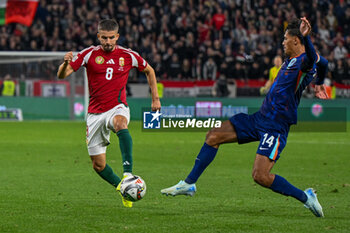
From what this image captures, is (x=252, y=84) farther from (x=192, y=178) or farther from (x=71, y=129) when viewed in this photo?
(x=192, y=178)

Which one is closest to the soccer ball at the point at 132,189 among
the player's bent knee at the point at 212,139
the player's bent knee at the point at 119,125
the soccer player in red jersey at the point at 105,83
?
the soccer player in red jersey at the point at 105,83

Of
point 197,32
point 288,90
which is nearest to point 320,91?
point 288,90

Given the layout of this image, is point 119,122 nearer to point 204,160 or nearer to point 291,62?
point 204,160

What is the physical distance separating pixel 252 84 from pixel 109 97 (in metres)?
16.3

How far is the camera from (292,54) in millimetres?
6988

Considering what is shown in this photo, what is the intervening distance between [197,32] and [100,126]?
19.8 metres

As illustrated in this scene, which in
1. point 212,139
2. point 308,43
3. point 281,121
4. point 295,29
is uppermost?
point 295,29

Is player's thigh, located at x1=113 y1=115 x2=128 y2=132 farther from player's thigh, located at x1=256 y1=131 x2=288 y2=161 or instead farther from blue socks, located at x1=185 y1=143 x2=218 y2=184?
player's thigh, located at x1=256 y1=131 x2=288 y2=161

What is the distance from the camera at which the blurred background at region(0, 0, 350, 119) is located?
2380cm

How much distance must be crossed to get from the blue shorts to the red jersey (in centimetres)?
142

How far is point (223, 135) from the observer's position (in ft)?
23.5

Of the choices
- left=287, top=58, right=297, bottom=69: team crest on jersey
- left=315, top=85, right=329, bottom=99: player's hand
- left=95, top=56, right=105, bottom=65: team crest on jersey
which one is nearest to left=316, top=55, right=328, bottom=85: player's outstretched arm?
left=315, top=85, right=329, bottom=99: player's hand

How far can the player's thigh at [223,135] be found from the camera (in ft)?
23.4

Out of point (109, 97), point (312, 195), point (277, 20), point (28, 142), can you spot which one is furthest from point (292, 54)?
point (277, 20)
